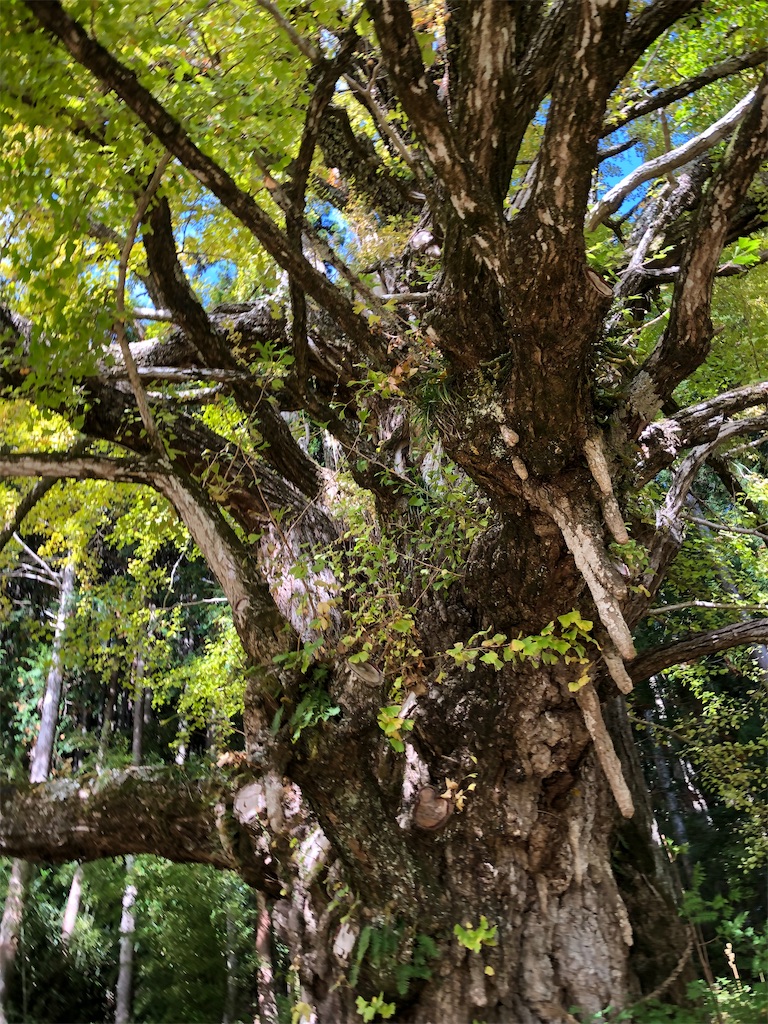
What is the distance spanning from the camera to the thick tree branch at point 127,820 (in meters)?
3.85

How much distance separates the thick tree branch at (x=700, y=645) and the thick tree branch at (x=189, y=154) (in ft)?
7.62

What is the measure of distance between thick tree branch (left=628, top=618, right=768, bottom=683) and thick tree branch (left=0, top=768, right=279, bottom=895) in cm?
250

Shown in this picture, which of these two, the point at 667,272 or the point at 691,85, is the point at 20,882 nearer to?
the point at 667,272

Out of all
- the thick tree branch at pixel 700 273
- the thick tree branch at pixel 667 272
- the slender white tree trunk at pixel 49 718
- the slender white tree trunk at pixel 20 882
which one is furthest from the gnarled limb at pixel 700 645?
the slender white tree trunk at pixel 49 718

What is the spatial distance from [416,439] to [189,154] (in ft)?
5.96

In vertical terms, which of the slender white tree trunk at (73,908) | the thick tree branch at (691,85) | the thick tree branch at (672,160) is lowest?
the slender white tree trunk at (73,908)

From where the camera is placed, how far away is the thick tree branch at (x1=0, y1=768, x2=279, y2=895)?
3854mm

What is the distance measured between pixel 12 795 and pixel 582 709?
3.58m

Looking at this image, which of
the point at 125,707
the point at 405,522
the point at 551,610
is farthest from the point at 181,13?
the point at 125,707

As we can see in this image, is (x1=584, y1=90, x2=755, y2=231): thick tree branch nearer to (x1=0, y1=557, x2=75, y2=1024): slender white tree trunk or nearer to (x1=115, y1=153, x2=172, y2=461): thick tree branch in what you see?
Answer: (x1=115, y1=153, x2=172, y2=461): thick tree branch

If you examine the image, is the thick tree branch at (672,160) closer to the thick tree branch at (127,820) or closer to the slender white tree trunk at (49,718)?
the thick tree branch at (127,820)

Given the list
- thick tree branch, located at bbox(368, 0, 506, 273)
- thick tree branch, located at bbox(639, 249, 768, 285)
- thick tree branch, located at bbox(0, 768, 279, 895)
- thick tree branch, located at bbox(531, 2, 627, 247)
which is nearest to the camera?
thick tree branch, located at bbox(531, 2, 627, 247)

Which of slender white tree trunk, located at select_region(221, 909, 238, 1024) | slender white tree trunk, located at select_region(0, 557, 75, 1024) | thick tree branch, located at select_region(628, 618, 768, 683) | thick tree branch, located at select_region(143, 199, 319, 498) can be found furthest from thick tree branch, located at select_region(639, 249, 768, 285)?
slender white tree trunk, located at select_region(221, 909, 238, 1024)

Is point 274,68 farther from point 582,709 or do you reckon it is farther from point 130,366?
point 582,709
